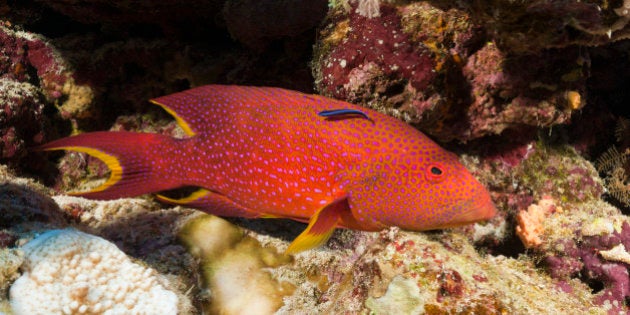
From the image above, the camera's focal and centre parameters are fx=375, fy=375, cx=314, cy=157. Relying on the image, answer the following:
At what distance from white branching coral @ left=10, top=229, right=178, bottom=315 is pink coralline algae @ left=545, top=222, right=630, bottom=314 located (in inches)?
152

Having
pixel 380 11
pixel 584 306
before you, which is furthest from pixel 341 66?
pixel 584 306

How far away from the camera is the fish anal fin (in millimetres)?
3195

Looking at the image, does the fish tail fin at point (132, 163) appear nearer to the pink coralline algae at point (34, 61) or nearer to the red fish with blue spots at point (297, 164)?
the red fish with blue spots at point (297, 164)

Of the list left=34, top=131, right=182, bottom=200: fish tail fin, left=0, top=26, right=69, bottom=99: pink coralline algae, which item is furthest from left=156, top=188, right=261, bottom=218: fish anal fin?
left=0, top=26, right=69, bottom=99: pink coralline algae

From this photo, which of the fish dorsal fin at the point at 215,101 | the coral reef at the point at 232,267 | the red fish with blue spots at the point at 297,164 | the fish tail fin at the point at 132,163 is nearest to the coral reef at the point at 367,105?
the coral reef at the point at 232,267

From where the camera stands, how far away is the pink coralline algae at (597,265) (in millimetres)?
3777

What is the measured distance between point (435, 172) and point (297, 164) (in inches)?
39.4

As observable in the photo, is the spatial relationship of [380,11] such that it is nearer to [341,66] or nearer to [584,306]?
[341,66]

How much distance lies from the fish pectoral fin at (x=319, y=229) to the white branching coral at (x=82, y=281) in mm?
907

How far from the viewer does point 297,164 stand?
2850 mm

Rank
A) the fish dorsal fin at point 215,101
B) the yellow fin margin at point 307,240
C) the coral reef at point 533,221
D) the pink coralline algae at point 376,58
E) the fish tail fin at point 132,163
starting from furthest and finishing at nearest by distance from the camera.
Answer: the coral reef at point 533,221
the pink coralline algae at point 376,58
the fish tail fin at point 132,163
the fish dorsal fin at point 215,101
the yellow fin margin at point 307,240

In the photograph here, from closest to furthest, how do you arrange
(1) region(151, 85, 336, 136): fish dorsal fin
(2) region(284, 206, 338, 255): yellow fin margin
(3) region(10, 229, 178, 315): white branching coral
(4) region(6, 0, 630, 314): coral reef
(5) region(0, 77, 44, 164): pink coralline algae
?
(3) region(10, 229, 178, 315): white branching coral
(2) region(284, 206, 338, 255): yellow fin margin
(4) region(6, 0, 630, 314): coral reef
(1) region(151, 85, 336, 136): fish dorsal fin
(5) region(0, 77, 44, 164): pink coralline algae

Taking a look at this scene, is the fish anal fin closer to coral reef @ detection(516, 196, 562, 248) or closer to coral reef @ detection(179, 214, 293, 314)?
coral reef @ detection(179, 214, 293, 314)

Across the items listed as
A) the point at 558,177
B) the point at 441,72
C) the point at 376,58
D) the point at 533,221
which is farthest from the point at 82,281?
the point at 558,177
